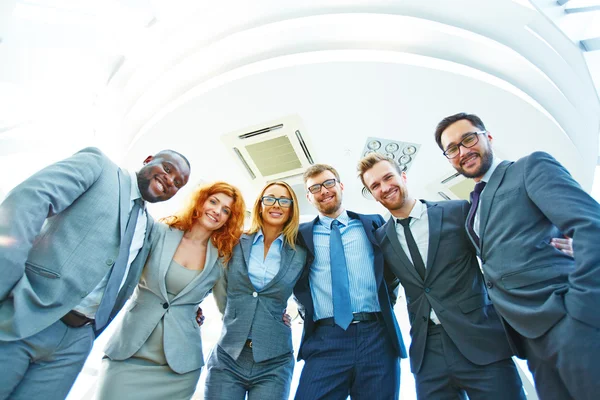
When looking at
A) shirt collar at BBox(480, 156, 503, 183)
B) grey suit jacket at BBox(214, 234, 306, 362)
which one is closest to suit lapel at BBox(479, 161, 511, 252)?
shirt collar at BBox(480, 156, 503, 183)

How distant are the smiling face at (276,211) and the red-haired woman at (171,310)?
0.21 metres

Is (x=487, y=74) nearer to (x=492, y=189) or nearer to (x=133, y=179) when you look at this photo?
(x=492, y=189)

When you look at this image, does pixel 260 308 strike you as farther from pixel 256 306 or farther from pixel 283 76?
pixel 283 76

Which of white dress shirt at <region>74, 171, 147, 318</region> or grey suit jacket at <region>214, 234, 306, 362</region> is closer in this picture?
white dress shirt at <region>74, 171, 147, 318</region>

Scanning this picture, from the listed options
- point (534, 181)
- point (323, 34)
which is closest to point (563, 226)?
point (534, 181)

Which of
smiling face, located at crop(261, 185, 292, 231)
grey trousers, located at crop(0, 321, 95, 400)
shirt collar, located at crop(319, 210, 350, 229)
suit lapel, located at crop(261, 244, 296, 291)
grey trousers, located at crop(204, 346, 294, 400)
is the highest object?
smiling face, located at crop(261, 185, 292, 231)

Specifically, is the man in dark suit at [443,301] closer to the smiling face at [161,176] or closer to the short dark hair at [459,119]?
the short dark hair at [459,119]

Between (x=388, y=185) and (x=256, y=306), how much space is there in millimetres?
1068

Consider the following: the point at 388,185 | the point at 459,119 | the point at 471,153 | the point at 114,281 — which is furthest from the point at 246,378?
the point at 459,119

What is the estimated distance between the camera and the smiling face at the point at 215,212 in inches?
83.1

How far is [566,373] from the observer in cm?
113

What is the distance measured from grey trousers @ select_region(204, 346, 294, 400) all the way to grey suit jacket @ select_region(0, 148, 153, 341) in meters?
0.64

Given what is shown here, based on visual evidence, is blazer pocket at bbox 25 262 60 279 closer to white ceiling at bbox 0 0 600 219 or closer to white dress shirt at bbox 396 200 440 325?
white dress shirt at bbox 396 200 440 325

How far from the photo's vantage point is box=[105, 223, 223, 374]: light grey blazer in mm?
1666
